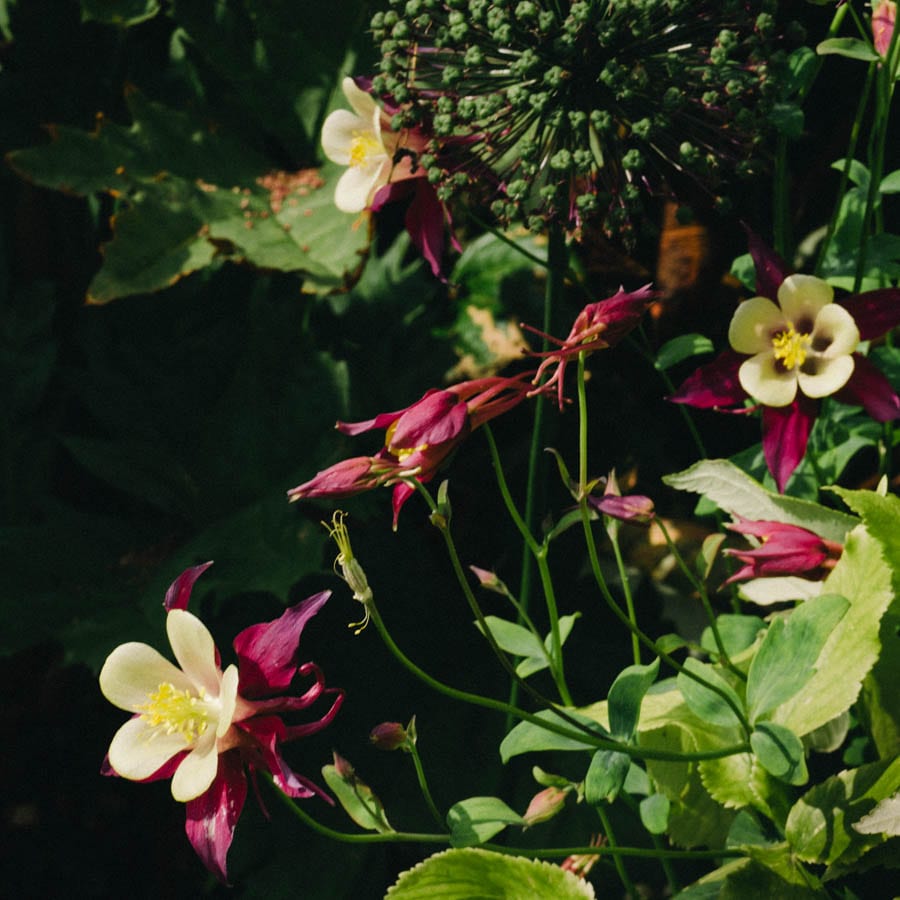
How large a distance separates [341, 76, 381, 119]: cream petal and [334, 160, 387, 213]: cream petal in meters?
0.04

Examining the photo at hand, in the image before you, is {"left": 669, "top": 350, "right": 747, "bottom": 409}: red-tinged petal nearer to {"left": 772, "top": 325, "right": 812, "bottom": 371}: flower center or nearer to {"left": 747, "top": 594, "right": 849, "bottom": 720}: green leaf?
{"left": 772, "top": 325, "right": 812, "bottom": 371}: flower center

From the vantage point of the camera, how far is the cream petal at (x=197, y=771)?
52 centimetres

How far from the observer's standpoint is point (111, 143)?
3.83ft

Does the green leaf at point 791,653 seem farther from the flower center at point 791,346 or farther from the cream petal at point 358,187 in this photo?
the cream petal at point 358,187

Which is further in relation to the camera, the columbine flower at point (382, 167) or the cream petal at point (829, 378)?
the columbine flower at point (382, 167)

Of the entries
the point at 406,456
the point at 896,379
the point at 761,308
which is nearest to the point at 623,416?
the point at 896,379

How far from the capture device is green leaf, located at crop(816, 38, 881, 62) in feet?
2.09

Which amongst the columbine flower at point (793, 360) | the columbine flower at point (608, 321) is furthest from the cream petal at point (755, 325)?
the columbine flower at point (608, 321)

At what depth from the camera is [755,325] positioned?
649 millimetres

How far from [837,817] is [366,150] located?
20.2 inches

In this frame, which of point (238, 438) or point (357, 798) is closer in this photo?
point (357, 798)

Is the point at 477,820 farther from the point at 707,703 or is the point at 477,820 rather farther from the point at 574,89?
the point at 574,89

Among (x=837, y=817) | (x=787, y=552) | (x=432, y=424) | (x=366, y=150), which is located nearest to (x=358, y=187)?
(x=366, y=150)

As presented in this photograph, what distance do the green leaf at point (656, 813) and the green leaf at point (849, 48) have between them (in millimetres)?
439
